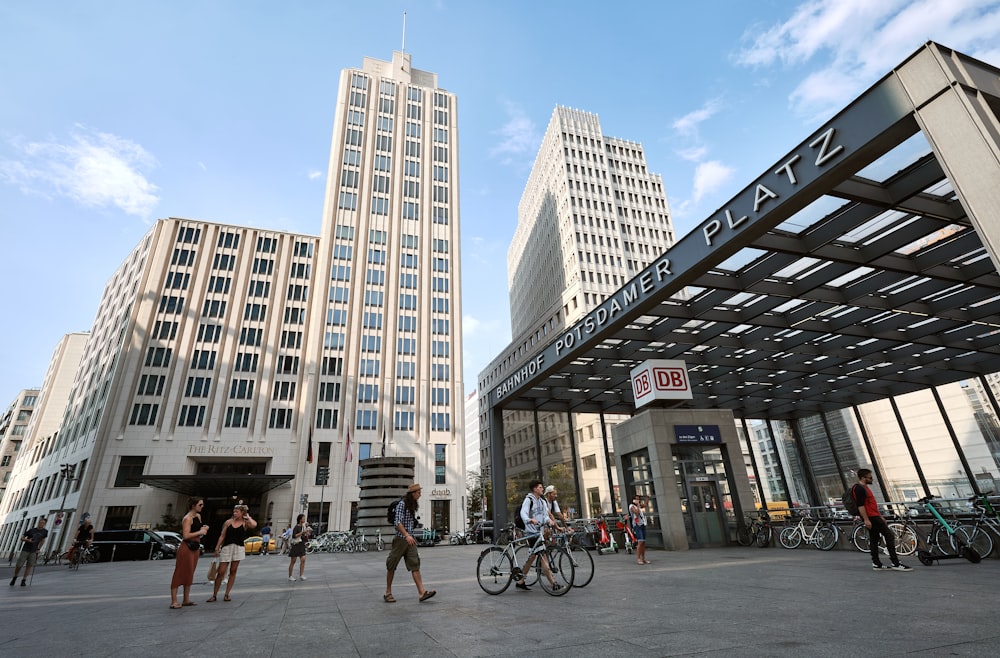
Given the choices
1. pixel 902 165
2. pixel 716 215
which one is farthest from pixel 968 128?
pixel 716 215

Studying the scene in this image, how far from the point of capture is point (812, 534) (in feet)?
49.8

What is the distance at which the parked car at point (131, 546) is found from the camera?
1123 inches

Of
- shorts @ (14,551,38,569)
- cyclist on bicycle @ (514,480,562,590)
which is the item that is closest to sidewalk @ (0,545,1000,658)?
cyclist on bicycle @ (514,480,562,590)

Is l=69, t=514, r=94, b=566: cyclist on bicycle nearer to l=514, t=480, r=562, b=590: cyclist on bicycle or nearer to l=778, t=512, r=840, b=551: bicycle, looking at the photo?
l=514, t=480, r=562, b=590: cyclist on bicycle

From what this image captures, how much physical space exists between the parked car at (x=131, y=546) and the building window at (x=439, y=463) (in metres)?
26.9

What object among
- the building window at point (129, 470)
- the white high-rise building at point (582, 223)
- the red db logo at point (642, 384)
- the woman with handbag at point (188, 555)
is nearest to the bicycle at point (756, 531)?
the red db logo at point (642, 384)

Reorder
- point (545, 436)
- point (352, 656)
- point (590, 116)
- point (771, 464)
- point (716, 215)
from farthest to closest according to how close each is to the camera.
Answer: point (590, 116) < point (771, 464) < point (545, 436) < point (716, 215) < point (352, 656)

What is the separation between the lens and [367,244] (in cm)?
6091

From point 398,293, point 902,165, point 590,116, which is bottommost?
point 902,165

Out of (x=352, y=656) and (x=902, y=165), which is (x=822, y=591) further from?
(x=902, y=165)

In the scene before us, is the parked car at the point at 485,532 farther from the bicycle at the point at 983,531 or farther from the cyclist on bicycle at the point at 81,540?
the bicycle at the point at 983,531

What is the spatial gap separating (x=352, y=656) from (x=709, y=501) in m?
16.8

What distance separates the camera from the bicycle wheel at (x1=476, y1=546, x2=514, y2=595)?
8.20 meters

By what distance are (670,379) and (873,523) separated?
8613mm
